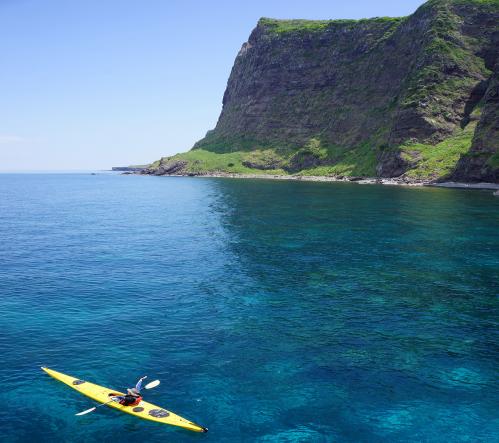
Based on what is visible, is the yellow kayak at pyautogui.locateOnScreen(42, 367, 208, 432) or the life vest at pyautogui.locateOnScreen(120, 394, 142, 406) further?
the life vest at pyautogui.locateOnScreen(120, 394, 142, 406)

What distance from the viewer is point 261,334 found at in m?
38.0

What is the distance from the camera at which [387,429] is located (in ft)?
83.1

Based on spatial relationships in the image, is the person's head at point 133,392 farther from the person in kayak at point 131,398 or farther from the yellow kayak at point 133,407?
the yellow kayak at point 133,407

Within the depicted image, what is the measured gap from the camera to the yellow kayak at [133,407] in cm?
2531

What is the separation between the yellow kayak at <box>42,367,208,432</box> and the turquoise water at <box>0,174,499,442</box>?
0.46 m

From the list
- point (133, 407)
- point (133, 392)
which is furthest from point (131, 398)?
point (133, 407)

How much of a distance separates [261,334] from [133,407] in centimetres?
1393

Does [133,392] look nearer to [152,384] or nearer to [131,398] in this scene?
[131,398]

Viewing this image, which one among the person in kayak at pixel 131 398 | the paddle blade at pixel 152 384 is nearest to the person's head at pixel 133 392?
the person in kayak at pixel 131 398

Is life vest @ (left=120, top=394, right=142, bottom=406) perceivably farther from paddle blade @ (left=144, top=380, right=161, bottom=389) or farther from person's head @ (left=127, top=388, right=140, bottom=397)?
paddle blade @ (left=144, top=380, right=161, bottom=389)

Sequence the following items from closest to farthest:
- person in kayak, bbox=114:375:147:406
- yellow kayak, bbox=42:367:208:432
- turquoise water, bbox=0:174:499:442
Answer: yellow kayak, bbox=42:367:208:432, turquoise water, bbox=0:174:499:442, person in kayak, bbox=114:375:147:406

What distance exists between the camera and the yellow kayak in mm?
25312

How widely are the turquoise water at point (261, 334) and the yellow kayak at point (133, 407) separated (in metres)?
0.46

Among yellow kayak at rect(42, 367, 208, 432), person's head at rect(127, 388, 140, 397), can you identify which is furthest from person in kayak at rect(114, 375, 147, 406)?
yellow kayak at rect(42, 367, 208, 432)
